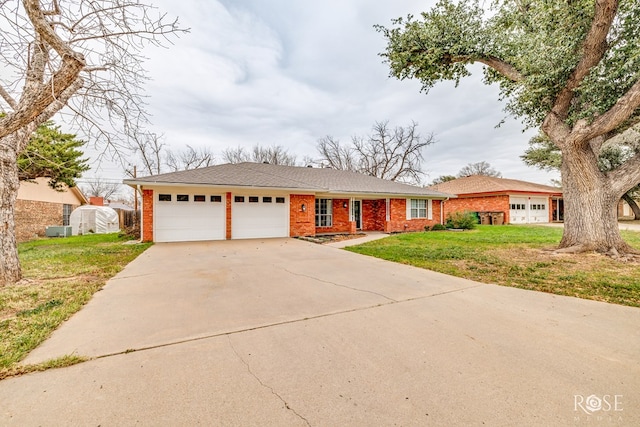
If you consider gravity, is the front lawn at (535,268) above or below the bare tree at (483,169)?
below

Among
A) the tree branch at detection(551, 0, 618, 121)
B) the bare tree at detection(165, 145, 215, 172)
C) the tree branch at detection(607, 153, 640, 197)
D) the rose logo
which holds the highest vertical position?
the bare tree at detection(165, 145, 215, 172)

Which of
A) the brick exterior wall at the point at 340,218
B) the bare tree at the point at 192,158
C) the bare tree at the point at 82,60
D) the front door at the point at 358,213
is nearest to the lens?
the bare tree at the point at 82,60

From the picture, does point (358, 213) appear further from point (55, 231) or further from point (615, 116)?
point (55, 231)

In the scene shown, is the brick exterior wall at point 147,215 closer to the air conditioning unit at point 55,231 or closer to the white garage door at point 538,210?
the air conditioning unit at point 55,231

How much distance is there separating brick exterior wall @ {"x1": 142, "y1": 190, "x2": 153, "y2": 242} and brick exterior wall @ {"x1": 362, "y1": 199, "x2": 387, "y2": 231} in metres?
10.9

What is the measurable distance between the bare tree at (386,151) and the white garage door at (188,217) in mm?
21434

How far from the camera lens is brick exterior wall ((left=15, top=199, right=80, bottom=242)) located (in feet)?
49.0

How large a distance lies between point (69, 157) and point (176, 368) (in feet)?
49.9

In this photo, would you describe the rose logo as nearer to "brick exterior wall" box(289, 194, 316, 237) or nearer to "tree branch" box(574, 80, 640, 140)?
"tree branch" box(574, 80, 640, 140)

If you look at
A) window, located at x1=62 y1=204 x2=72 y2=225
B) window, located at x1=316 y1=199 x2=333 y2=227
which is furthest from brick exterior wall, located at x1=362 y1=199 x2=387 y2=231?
window, located at x1=62 y1=204 x2=72 y2=225

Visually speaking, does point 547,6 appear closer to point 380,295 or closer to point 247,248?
point 380,295

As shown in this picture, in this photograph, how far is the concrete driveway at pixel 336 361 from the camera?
1.83 metres

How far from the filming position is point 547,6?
7.12 meters

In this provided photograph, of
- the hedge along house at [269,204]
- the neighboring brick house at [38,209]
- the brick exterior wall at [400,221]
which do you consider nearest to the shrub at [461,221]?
the hedge along house at [269,204]
